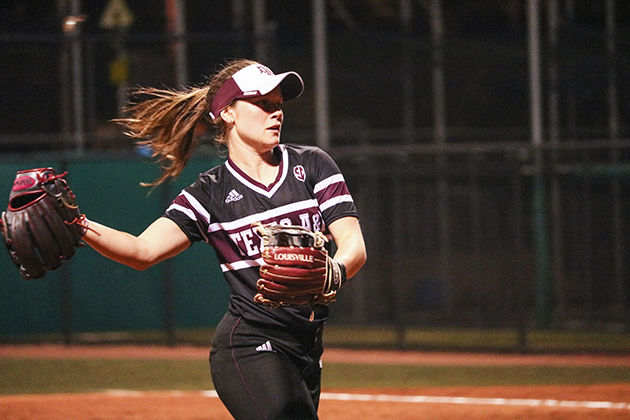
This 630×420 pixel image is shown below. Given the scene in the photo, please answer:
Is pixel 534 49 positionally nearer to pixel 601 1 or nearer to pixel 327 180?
pixel 601 1

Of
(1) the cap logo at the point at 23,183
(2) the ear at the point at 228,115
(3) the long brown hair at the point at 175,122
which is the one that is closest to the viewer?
(1) the cap logo at the point at 23,183

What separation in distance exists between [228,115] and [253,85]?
200mm

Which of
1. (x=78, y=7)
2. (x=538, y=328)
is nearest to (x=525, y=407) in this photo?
(x=538, y=328)

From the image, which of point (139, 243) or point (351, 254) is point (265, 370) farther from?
point (139, 243)

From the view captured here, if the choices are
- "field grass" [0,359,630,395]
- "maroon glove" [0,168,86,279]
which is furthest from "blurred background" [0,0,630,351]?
"maroon glove" [0,168,86,279]

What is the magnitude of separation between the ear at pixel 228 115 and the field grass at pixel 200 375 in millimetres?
5402

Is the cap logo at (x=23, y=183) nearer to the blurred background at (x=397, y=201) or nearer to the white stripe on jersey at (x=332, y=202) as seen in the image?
the white stripe on jersey at (x=332, y=202)

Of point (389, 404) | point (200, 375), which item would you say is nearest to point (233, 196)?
point (389, 404)

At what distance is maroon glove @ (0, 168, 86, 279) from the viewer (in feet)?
12.8

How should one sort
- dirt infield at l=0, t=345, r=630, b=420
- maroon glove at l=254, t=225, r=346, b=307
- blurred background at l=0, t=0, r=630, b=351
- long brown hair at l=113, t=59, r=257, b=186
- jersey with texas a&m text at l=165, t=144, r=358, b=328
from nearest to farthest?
maroon glove at l=254, t=225, r=346, b=307, jersey with texas a&m text at l=165, t=144, r=358, b=328, long brown hair at l=113, t=59, r=257, b=186, dirt infield at l=0, t=345, r=630, b=420, blurred background at l=0, t=0, r=630, b=351

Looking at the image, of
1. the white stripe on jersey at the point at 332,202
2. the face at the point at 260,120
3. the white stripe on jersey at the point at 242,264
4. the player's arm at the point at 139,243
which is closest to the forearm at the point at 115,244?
the player's arm at the point at 139,243

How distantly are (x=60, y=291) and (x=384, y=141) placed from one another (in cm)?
1009

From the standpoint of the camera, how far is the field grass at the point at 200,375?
31.7ft

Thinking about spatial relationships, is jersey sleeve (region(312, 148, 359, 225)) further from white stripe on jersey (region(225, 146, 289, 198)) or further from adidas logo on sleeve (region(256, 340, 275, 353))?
adidas logo on sleeve (region(256, 340, 275, 353))
